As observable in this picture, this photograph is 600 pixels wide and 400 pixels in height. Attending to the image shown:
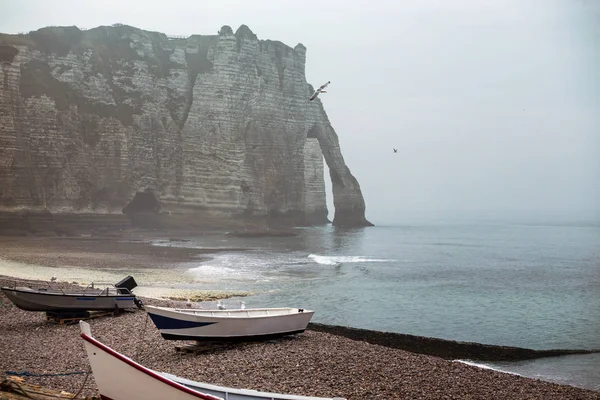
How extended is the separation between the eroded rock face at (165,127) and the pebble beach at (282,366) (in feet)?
145

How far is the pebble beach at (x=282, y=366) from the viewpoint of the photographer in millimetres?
12336

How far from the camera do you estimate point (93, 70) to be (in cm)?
6938

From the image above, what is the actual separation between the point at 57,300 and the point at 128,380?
11736mm

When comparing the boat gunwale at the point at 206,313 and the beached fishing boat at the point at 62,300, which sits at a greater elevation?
the boat gunwale at the point at 206,313

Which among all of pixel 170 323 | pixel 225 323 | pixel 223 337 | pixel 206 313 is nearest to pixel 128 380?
pixel 170 323

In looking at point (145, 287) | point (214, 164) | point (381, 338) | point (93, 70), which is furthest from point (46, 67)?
point (381, 338)

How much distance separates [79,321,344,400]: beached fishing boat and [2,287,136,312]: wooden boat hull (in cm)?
1119

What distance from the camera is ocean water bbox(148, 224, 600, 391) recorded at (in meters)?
21.8

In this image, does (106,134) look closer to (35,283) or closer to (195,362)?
(35,283)

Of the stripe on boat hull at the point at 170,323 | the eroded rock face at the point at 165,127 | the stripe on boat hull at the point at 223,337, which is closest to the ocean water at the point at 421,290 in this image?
the stripe on boat hull at the point at 223,337

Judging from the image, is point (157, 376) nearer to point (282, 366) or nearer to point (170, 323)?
point (282, 366)

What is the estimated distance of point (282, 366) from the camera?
13.9 metres

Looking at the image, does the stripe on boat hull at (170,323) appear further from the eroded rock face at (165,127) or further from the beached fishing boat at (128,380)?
the eroded rock face at (165,127)

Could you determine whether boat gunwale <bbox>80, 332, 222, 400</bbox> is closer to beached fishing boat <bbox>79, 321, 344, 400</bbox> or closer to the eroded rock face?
beached fishing boat <bbox>79, 321, 344, 400</bbox>
